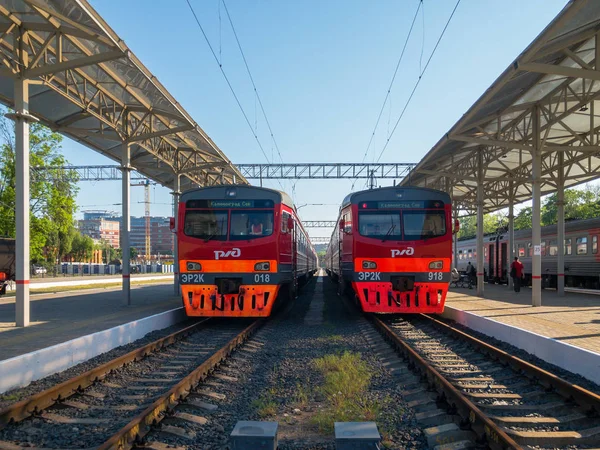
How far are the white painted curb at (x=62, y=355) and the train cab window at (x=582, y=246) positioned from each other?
64.4ft

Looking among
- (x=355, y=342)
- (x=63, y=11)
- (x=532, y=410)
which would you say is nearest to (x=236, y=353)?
(x=355, y=342)

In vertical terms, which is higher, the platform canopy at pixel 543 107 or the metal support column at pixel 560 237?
the platform canopy at pixel 543 107

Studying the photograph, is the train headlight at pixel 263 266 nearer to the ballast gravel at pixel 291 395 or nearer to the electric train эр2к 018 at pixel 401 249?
the ballast gravel at pixel 291 395

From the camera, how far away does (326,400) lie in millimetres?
5926

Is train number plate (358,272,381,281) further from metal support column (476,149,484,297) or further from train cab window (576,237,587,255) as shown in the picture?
train cab window (576,237,587,255)

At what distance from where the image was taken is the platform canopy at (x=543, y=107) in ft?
32.1

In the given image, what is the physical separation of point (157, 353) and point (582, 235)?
20.7m

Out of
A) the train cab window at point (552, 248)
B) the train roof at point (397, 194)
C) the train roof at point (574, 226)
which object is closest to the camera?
the train roof at point (397, 194)

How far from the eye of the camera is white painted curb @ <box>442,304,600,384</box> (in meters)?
6.67

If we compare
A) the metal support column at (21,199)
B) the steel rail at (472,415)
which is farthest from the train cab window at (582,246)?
the metal support column at (21,199)

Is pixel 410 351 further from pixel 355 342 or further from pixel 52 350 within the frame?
pixel 52 350

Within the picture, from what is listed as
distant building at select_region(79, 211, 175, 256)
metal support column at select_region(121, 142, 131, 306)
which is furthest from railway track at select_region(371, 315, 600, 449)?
distant building at select_region(79, 211, 175, 256)

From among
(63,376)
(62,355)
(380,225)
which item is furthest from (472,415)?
(380,225)

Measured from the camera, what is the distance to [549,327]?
33.6ft
